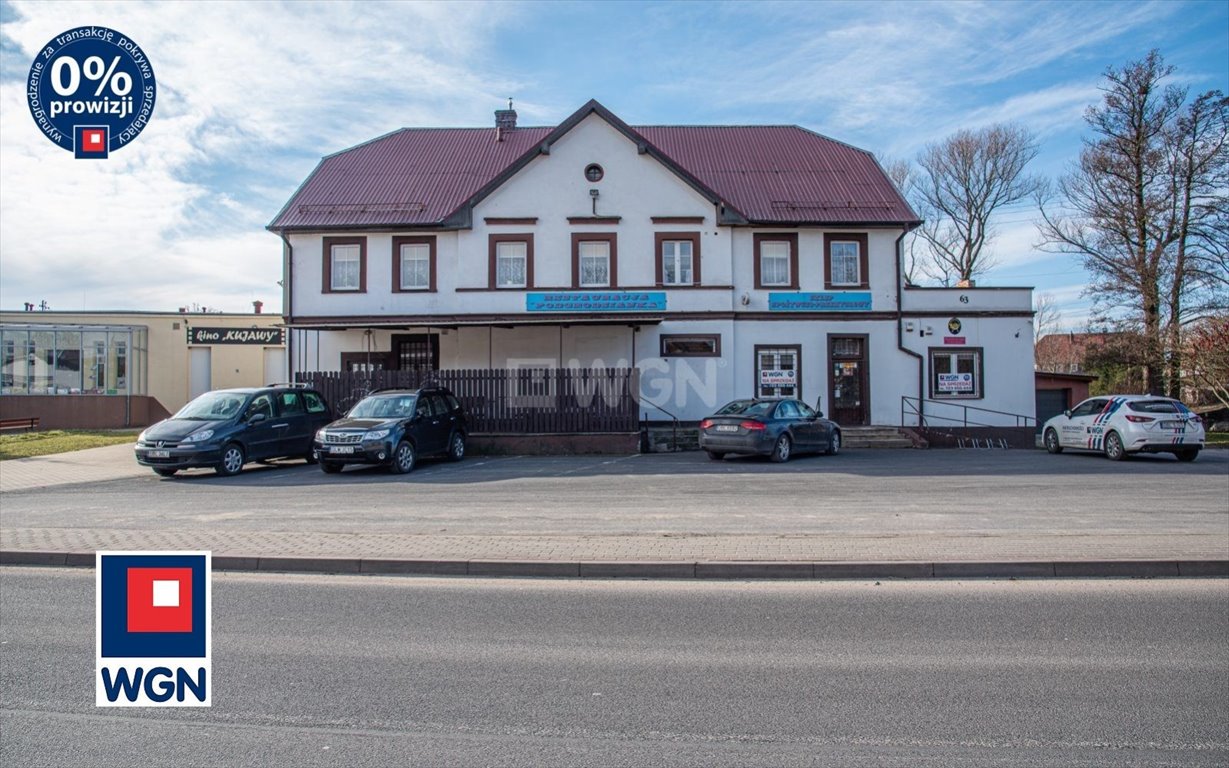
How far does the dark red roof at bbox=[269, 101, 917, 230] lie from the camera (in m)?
27.8

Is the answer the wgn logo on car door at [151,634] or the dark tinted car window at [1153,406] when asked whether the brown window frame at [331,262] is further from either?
the wgn logo on car door at [151,634]

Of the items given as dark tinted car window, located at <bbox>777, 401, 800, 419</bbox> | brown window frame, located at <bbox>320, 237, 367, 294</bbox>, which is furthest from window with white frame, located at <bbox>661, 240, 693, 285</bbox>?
brown window frame, located at <bbox>320, 237, 367, 294</bbox>

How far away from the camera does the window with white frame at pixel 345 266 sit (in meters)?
28.0

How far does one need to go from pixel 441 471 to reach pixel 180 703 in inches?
531

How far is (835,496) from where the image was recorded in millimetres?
14109

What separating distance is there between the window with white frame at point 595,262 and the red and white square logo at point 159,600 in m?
22.9

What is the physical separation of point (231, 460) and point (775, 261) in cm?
1720

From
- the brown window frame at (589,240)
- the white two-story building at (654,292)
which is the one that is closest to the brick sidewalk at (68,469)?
the white two-story building at (654,292)

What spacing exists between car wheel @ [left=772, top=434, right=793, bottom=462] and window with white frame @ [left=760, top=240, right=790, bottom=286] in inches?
350

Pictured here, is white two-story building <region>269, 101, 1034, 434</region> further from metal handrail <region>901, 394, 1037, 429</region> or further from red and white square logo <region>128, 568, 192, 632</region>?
red and white square logo <region>128, 568, 192, 632</region>

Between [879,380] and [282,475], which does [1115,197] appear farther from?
[282,475]

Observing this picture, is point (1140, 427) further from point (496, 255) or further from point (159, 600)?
point (159, 600)

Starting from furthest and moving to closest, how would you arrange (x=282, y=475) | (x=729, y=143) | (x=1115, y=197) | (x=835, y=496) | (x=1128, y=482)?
(x=1115, y=197) < (x=729, y=143) < (x=282, y=475) < (x=1128, y=482) < (x=835, y=496)

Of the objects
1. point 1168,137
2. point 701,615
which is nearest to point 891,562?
point 701,615
